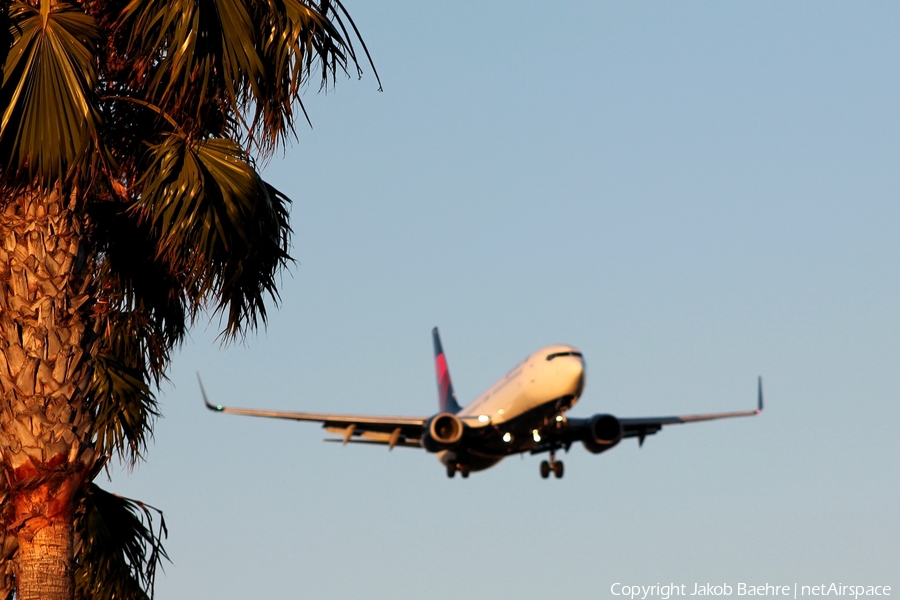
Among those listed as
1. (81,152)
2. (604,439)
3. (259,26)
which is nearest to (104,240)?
(81,152)

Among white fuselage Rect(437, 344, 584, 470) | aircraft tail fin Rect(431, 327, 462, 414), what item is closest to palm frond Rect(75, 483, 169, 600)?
white fuselage Rect(437, 344, 584, 470)

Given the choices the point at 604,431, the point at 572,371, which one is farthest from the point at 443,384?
the point at 572,371

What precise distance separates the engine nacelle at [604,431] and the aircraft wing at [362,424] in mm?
A: 5728

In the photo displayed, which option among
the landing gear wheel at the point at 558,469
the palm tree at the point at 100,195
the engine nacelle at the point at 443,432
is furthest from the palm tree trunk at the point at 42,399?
the landing gear wheel at the point at 558,469

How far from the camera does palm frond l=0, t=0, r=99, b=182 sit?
585 centimetres

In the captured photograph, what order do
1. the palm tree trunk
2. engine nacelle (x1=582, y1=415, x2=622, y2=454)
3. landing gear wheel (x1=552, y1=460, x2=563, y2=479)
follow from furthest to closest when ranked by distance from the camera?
landing gear wheel (x1=552, y1=460, x2=563, y2=479) < engine nacelle (x1=582, y1=415, x2=622, y2=454) < the palm tree trunk

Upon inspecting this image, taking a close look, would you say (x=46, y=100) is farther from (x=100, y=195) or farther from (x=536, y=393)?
(x=536, y=393)

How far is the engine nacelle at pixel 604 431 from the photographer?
124 ft

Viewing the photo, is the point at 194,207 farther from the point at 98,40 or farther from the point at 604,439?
the point at 604,439

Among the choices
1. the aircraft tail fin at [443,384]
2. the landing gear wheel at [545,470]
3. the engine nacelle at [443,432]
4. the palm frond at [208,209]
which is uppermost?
the aircraft tail fin at [443,384]

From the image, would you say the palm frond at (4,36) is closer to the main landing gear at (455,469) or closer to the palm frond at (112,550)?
the palm frond at (112,550)

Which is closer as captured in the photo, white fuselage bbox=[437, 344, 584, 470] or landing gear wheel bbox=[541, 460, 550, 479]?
white fuselage bbox=[437, 344, 584, 470]

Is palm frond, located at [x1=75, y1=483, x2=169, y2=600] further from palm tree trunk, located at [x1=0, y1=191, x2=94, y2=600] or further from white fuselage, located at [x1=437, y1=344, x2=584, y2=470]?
white fuselage, located at [x1=437, y1=344, x2=584, y2=470]

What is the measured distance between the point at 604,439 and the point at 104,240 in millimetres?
32178
